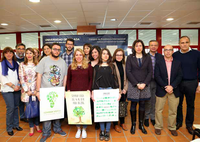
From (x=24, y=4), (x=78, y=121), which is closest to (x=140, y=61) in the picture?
(x=78, y=121)

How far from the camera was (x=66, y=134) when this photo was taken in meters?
2.80

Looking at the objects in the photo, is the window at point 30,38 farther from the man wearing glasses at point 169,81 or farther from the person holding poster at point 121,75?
the man wearing glasses at point 169,81

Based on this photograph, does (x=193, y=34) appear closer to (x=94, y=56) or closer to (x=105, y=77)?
(x=94, y=56)

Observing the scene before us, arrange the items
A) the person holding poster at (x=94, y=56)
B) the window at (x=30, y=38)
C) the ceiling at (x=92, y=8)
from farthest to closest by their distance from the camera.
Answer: the window at (x=30, y=38) < the ceiling at (x=92, y=8) < the person holding poster at (x=94, y=56)

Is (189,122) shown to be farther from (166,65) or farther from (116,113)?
(116,113)

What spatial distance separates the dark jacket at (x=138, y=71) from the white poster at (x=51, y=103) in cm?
127

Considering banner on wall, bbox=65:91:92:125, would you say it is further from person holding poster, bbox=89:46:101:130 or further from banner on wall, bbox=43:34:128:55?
banner on wall, bbox=43:34:128:55

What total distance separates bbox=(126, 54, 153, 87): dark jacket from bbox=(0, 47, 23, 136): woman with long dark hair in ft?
7.10

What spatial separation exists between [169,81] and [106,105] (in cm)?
124

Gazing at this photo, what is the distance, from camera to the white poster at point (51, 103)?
249 cm

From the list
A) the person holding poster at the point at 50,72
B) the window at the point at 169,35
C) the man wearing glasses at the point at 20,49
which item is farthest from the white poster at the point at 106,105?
the window at the point at 169,35

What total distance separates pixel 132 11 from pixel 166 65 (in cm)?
317

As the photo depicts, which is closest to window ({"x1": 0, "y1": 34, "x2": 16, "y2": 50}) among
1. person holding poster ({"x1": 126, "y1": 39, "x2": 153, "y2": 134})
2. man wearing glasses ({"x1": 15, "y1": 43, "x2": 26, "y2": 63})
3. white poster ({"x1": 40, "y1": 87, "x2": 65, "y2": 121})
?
man wearing glasses ({"x1": 15, "y1": 43, "x2": 26, "y2": 63})

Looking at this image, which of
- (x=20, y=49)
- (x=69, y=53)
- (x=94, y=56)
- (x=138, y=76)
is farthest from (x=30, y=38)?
(x=138, y=76)
